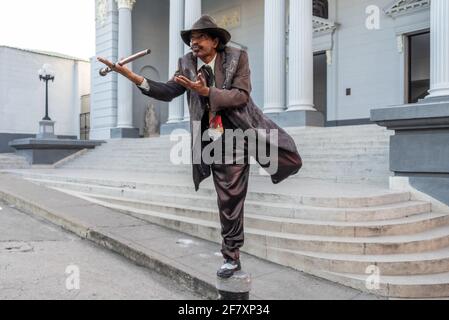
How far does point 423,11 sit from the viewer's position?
41.6ft

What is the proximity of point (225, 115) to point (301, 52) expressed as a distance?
946 centimetres

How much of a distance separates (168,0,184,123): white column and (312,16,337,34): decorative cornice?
5.09 meters

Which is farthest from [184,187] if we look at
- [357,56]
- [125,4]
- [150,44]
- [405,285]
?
[150,44]

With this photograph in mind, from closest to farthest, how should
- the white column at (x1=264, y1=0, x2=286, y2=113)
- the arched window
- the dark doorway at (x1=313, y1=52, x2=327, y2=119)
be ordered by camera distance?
the white column at (x1=264, y1=0, x2=286, y2=113) → the arched window → the dark doorway at (x1=313, y1=52, x2=327, y2=119)

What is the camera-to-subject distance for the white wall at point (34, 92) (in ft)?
76.5

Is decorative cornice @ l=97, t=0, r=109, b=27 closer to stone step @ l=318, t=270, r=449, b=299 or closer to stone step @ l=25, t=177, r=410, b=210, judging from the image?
stone step @ l=25, t=177, r=410, b=210

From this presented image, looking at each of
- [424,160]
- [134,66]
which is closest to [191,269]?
[424,160]

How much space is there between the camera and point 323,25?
15.3m

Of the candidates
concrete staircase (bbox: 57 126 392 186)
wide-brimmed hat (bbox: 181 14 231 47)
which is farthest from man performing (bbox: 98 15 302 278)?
concrete staircase (bbox: 57 126 392 186)

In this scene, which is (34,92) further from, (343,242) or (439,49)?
(343,242)

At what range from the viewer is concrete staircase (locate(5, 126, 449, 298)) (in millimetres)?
3889

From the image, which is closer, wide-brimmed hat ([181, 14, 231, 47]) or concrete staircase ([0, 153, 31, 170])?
wide-brimmed hat ([181, 14, 231, 47])

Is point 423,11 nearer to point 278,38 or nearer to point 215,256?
point 278,38
